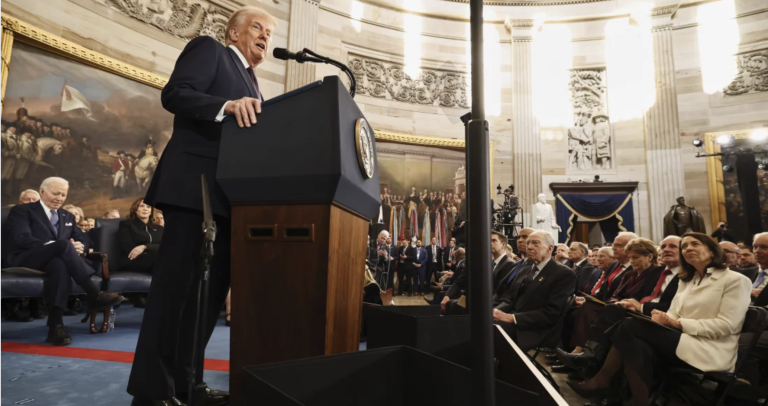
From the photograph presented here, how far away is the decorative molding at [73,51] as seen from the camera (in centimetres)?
665

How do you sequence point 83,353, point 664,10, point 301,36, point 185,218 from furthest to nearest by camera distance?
1. point 664,10
2. point 301,36
3. point 83,353
4. point 185,218

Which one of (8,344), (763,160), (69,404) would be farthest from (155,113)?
(763,160)

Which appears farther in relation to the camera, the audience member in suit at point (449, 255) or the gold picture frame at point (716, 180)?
the audience member in suit at point (449, 255)

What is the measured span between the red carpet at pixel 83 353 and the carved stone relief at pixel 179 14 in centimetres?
717

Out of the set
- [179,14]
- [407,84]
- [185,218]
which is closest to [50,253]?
[185,218]

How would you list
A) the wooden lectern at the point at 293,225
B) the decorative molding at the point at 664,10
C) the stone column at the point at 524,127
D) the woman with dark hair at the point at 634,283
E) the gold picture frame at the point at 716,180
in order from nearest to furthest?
1. the wooden lectern at the point at 293,225
2. the woman with dark hair at the point at 634,283
3. the gold picture frame at the point at 716,180
4. the decorative molding at the point at 664,10
5. the stone column at the point at 524,127

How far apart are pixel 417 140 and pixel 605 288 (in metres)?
9.00

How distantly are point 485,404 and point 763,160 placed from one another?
1493 centimetres

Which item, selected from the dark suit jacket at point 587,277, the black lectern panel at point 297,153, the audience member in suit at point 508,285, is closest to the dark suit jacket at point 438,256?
the dark suit jacket at point 587,277

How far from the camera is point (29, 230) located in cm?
422

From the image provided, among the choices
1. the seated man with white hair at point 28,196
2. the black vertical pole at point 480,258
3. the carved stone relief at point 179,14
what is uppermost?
the carved stone relief at point 179,14

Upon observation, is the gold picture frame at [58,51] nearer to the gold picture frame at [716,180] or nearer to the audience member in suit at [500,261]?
the audience member in suit at [500,261]

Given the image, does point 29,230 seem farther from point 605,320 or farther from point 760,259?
point 760,259

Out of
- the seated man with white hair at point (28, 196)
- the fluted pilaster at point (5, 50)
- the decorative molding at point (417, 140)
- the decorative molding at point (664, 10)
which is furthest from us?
the decorative molding at point (664, 10)
